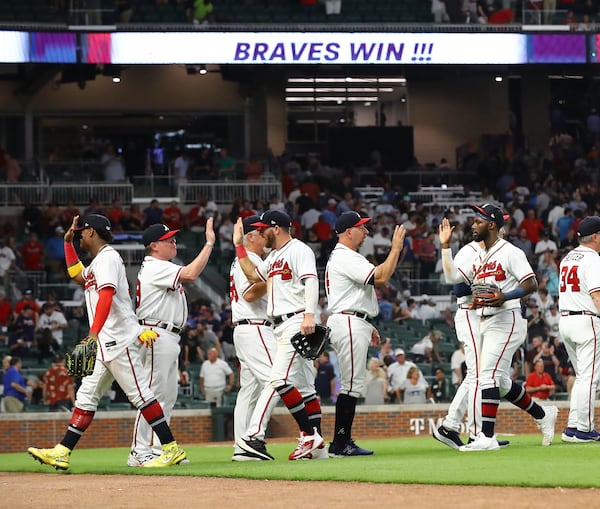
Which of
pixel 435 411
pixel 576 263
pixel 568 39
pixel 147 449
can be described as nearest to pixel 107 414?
pixel 435 411

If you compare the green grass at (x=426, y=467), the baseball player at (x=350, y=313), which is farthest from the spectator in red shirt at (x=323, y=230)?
the baseball player at (x=350, y=313)

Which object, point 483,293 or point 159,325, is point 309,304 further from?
point 483,293

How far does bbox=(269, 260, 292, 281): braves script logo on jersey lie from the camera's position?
A: 1062cm

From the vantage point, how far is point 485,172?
101 feet

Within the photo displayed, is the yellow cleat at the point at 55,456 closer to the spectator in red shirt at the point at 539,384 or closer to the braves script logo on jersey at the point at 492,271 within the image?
the braves script logo on jersey at the point at 492,271

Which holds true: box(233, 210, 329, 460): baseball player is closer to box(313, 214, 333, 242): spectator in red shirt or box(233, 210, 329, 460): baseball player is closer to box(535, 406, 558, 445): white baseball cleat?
box(535, 406, 558, 445): white baseball cleat

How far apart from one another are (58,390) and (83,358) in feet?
27.1

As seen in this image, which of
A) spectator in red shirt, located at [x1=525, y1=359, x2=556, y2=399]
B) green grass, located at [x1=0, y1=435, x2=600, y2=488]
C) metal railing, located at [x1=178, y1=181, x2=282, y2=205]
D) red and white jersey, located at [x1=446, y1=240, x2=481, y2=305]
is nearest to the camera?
green grass, located at [x1=0, y1=435, x2=600, y2=488]

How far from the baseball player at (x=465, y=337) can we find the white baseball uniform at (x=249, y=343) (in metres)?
1.52

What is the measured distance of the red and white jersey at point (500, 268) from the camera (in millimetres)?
10695

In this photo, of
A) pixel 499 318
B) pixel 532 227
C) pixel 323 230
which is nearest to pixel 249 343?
pixel 499 318

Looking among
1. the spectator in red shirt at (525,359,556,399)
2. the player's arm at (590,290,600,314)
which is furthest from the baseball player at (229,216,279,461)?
the spectator in red shirt at (525,359,556,399)

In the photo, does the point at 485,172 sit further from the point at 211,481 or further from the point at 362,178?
the point at 211,481

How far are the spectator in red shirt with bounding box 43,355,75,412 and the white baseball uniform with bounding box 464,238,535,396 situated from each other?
27.9 ft
